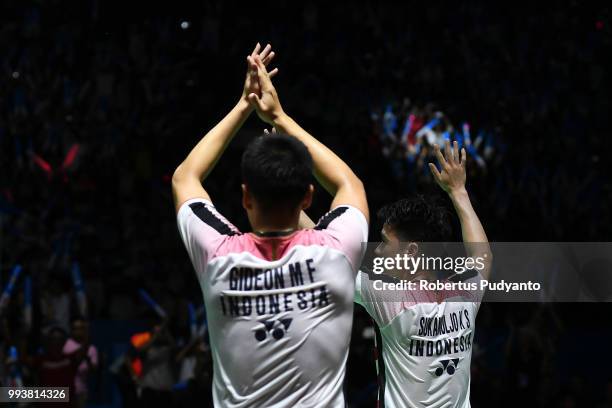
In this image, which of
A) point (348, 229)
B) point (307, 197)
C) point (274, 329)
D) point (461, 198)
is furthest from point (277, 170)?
point (461, 198)

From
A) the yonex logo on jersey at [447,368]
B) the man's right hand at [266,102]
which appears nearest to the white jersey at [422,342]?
the yonex logo on jersey at [447,368]

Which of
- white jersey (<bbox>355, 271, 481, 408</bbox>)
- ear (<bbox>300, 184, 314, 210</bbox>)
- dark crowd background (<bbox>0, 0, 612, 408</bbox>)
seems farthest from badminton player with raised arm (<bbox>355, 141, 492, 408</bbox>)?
dark crowd background (<bbox>0, 0, 612, 408</bbox>)

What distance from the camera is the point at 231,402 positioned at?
244cm

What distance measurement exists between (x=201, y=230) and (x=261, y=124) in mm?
10965

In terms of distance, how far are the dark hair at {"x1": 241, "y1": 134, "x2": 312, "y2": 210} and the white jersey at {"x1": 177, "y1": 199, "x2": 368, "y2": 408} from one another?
0.42 ft

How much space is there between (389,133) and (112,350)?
207 inches

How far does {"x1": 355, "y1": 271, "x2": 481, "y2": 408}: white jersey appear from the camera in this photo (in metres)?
3.91

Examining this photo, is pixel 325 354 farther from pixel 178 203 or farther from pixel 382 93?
pixel 382 93

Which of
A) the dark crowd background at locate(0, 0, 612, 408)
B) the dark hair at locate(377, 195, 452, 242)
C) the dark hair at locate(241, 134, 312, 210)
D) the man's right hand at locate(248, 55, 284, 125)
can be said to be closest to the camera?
the dark hair at locate(241, 134, 312, 210)

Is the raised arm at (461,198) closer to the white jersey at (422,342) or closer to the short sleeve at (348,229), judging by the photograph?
the white jersey at (422,342)

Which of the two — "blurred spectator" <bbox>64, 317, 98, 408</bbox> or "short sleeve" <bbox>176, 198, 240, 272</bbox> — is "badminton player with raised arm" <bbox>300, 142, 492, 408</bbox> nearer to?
"short sleeve" <bbox>176, 198, 240, 272</bbox>

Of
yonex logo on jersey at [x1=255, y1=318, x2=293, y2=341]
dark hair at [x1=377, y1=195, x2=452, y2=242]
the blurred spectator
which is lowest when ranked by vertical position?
the blurred spectator

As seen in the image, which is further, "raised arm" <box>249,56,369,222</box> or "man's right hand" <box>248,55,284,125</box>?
"man's right hand" <box>248,55,284,125</box>

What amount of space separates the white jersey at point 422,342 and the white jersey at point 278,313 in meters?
1.50
